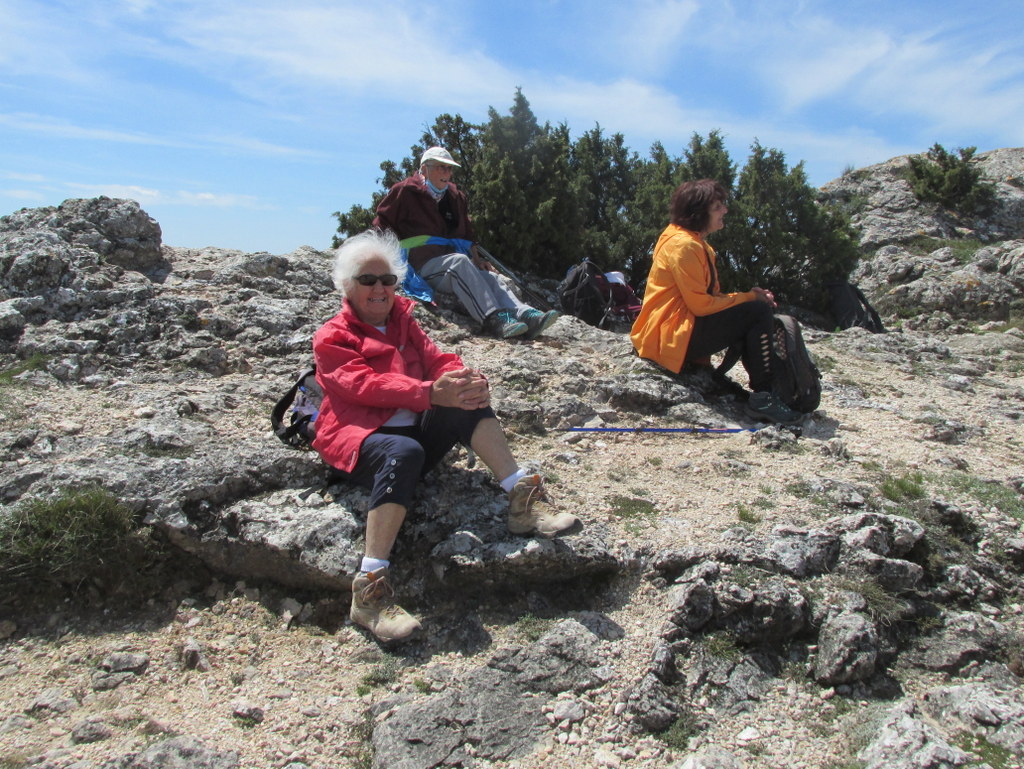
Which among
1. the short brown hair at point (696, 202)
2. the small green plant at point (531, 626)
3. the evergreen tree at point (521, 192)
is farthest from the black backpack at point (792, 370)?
the evergreen tree at point (521, 192)

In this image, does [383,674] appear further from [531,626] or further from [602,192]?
[602,192]

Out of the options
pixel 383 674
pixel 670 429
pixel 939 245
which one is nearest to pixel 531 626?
pixel 383 674

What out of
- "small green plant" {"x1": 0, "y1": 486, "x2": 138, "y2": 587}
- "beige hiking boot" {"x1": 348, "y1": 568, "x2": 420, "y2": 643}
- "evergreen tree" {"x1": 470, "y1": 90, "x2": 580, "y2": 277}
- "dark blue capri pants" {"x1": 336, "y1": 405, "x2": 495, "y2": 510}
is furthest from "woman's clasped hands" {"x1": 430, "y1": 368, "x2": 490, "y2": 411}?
"evergreen tree" {"x1": 470, "y1": 90, "x2": 580, "y2": 277}

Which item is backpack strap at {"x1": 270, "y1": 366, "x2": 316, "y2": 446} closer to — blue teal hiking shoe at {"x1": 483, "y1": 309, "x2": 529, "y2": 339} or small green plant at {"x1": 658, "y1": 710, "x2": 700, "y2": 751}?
small green plant at {"x1": 658, "y1": 710, "x2": 700, "y2": 751}

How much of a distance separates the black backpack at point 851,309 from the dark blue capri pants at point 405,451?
26.4 feet

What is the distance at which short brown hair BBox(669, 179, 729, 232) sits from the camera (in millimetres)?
5980

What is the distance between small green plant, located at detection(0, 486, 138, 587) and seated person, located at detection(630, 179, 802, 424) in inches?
164

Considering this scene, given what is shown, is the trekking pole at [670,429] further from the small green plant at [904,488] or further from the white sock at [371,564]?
the white sock at [371,564]

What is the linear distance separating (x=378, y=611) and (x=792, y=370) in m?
3.93

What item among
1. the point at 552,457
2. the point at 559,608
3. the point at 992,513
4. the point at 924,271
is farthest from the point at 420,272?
the point at 924,271

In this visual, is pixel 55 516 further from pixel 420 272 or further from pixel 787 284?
pixel 787 284

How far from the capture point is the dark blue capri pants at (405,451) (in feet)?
11.6

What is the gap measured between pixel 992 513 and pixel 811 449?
118 centimetres

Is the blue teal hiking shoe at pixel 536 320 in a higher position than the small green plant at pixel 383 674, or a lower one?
higher
